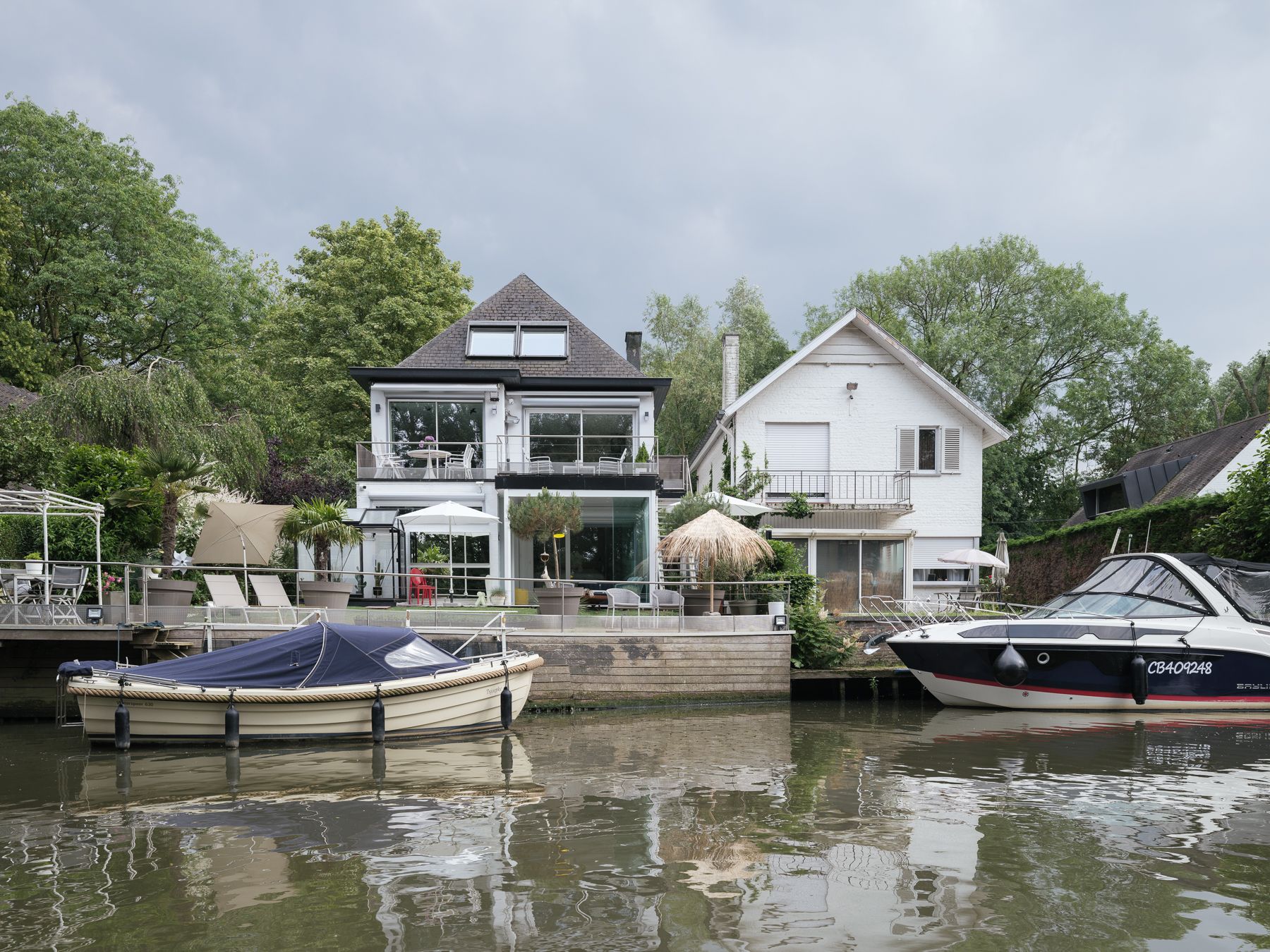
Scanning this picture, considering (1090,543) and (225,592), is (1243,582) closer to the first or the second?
Result: (1090,543)

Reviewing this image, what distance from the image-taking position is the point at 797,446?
2952 cm

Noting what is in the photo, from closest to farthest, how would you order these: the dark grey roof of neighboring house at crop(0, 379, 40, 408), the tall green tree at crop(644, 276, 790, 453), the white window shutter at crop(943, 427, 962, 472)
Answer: the dark grey roof of neighboring house at crop(0, 379, 40, 408)
the white window shutter at crop(943, 427, 962, 472)
the tall green tree at crop(644, 276, 790, 453)

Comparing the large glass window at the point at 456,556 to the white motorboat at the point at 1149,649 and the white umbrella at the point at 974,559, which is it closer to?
the white motorboat at the point at 1149,649

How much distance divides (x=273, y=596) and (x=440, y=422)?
355 inches

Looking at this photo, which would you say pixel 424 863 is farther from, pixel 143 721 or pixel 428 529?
pixel 428 529

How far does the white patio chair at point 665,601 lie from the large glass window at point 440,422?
26.5ft

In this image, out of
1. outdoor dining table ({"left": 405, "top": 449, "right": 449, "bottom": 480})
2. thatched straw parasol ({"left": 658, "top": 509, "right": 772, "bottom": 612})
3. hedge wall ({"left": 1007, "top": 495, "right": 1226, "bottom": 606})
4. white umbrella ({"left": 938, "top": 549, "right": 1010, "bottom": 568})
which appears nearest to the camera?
thatched straw parasol ({"left": 658, "top": 509, "right": 772, "bottom": 612})

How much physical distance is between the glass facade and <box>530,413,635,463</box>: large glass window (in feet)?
8.60

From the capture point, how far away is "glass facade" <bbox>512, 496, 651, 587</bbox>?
24.6m

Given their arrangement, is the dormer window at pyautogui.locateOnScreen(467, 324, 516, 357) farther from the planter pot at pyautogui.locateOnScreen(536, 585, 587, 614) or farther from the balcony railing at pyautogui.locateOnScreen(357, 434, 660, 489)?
the planter pot at pyautogui.locateOnScreen(536, 585, 587, 614)

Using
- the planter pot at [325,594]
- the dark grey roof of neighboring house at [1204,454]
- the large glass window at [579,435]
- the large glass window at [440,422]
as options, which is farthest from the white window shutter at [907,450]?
the planter pot at [325,594]

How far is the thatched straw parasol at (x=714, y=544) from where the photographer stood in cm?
1952

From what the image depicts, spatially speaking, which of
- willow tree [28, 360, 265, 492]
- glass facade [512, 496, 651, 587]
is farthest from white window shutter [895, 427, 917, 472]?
willow tree [28, 360, 265, 492]

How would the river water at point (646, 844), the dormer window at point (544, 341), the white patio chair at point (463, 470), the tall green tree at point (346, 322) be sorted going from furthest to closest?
the tall green tree at point (346, 322), the dormer window at point (544, 341), the white patio chair at point (463, 470), the river water at point (646, 844)
